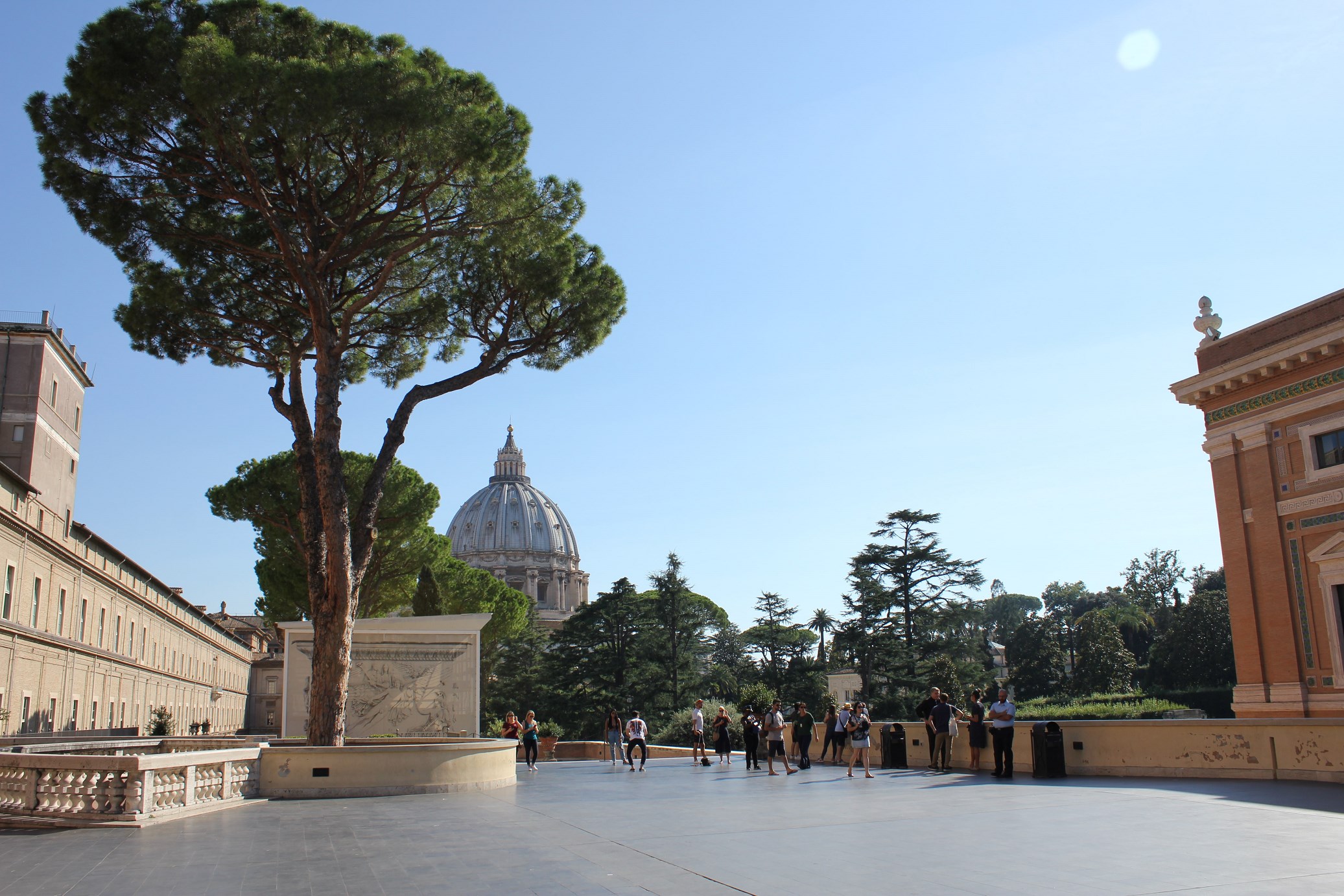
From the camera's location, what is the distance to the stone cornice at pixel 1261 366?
18891 mm

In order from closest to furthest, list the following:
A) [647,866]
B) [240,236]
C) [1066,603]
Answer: [647,866], [240,236], [1066,603]

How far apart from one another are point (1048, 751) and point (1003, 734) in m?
0.62

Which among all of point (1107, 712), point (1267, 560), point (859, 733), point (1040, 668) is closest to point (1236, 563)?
point (1267, 560)

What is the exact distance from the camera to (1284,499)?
791 inches

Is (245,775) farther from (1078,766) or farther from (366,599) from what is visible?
(366,599)

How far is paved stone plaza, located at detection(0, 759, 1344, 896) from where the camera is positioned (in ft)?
21.3

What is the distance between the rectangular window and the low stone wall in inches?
326

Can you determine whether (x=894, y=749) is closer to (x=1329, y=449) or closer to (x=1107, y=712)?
(x=1329, y=449)

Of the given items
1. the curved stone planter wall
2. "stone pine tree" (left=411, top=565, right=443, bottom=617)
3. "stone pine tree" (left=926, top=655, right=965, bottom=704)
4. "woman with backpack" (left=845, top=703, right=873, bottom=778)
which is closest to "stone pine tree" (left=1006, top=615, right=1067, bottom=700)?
"stone pine tree" (left=926, top=655, right=965, bottom=704)

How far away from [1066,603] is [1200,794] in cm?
10081

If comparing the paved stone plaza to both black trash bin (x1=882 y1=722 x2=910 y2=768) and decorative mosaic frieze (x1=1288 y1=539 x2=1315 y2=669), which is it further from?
decorative mosaic frieze (x1=1288 y1=539 x2=1315 y2=669)

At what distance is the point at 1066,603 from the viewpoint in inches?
4129

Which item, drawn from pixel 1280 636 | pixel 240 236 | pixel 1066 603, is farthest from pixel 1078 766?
pixel 1066 603

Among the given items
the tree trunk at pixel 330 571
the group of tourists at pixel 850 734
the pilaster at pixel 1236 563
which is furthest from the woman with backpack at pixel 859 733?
the pilaster at pixel 1236 563
